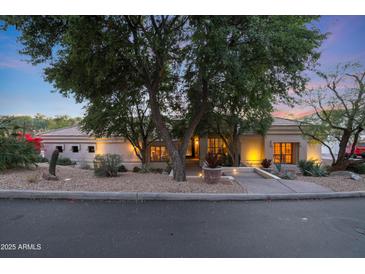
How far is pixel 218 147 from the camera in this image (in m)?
16.1

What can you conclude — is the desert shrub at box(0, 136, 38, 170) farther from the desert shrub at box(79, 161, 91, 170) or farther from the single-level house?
the single-level house

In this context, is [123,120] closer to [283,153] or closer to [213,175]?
[213,175]

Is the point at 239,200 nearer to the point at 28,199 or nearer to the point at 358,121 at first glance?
the point at 28,199

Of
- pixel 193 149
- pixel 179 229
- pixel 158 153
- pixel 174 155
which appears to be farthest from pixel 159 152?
pixel 179 229

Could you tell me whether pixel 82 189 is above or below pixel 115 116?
below

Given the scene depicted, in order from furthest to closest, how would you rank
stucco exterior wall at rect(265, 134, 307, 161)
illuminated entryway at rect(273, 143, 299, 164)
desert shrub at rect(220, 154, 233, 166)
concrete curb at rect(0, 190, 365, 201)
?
1. illuminated entryway at rect(273, 143, 299, 164)
2. stucco exterior wall at rect(265, 134, 307, 161)
3. desert shrub at rect(220, 154, 233, 166)
4. concrete curb at rect(0, 190, 365, 201)

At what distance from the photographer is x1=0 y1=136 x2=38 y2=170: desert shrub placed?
6.58 m

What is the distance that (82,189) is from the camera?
4.68 meters

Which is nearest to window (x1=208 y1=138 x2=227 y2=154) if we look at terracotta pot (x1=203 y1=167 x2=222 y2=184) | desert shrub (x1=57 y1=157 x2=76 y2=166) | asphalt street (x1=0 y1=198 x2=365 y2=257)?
terracotta pot (x1=203 y1=167 x2=222 y2=184)

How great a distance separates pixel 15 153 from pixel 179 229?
7432 millimetres

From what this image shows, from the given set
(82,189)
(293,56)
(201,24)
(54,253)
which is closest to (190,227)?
(54,253)

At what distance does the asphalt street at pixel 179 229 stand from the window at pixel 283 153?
38.2ft

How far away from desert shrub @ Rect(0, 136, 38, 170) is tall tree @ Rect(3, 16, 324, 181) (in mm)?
2745

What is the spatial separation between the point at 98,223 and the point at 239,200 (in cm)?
322
